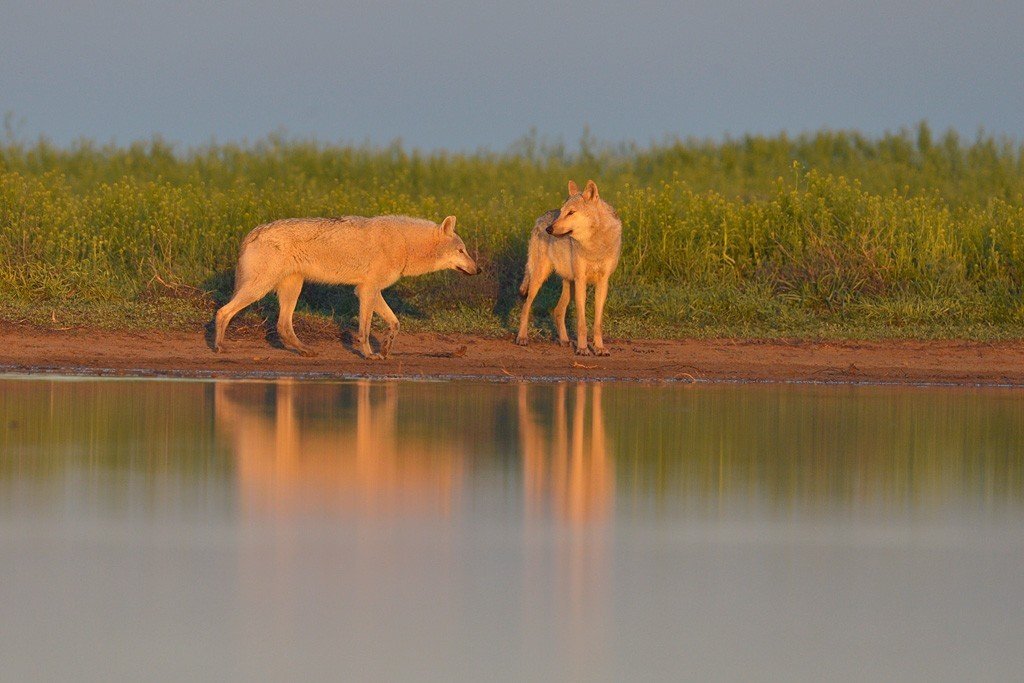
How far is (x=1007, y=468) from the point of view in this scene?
9.08 metres

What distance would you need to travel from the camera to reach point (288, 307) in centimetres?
1670

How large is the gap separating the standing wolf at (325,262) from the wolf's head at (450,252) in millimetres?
240

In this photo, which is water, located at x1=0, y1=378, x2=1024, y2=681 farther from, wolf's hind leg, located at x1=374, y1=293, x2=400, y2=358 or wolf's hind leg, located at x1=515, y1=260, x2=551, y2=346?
wolf's hind leg, located at x1=515, y1=260, x2=551, y2=346

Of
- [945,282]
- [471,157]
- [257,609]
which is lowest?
[257,609]

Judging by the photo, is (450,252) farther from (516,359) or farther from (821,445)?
(821,445)

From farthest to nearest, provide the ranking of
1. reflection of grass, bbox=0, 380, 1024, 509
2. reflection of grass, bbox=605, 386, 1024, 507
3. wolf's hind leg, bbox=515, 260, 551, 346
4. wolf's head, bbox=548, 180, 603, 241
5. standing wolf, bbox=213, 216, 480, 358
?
wolf's hind leg, bbox=515, 260, 551, 346, wolf's head, bbox=548, 180, 603, 241, standing wolf, bbox=213, 216, 480, 358, reflection of grass, bbox=0, 380, 1024, 509, reflection of grass, bbox=605, 386, 1024, 507

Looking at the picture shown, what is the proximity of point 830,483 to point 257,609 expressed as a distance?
400cm

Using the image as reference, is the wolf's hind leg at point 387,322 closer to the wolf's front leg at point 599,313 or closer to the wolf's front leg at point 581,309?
the wolf's front leg at point 581,309

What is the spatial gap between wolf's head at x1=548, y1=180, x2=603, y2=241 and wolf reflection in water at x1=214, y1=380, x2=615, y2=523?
14.1 ft

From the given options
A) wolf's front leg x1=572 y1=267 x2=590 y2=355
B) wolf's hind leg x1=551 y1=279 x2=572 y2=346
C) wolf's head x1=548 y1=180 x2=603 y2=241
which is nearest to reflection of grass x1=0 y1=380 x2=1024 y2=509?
wolf's front leg x1=572 y1=267 x2=590 y2=355

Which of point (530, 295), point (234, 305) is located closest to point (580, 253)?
point (530, 295)

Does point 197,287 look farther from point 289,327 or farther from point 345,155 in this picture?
point 345,155

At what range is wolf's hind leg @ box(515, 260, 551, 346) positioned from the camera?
56.5ft

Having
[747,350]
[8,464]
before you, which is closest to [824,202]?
[747,350]
